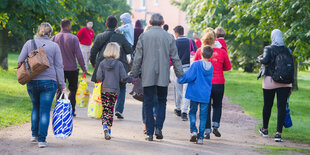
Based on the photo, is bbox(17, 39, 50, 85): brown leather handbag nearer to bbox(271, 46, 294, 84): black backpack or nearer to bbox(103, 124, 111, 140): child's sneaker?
bbox(103, 124, 111, 140): child's sneaker

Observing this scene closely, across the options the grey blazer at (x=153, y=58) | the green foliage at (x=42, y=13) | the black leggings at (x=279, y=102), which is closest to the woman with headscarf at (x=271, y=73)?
the black leggings at (x=279, y=102)

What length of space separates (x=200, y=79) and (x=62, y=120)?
2142 millimetres

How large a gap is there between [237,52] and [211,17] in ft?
40.8

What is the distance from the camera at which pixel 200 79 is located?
7.67 m

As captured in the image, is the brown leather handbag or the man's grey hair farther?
the man's grey hair

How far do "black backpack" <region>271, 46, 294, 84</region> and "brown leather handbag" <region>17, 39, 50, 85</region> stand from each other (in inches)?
154

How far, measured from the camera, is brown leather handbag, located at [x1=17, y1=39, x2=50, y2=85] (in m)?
6.64

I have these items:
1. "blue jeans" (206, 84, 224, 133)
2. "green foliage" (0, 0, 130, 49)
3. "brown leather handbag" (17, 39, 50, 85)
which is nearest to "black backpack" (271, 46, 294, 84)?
"blue jeans" (206, 84, 224, 133)

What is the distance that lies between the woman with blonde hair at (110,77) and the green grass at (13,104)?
205 cm

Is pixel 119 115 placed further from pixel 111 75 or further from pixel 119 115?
pixel 111 75

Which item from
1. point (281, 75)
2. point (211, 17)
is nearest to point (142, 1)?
point (211, 17)

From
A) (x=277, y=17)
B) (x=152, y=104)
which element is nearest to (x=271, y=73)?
(x=152, y=104)

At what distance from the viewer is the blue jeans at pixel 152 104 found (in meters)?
7.70

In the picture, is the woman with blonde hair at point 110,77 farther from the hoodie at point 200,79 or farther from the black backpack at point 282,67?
the black backpack at point 282,67
